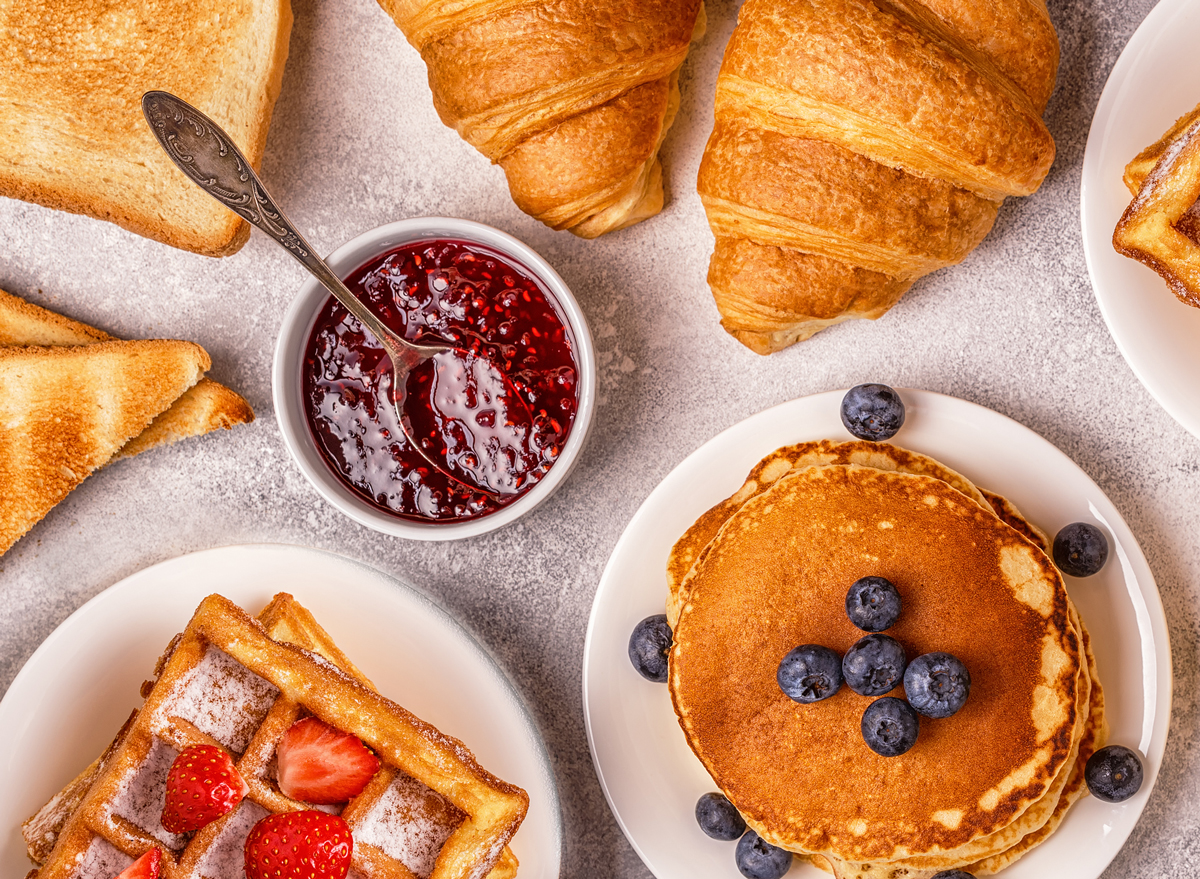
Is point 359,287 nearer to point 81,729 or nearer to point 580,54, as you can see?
point 580,54

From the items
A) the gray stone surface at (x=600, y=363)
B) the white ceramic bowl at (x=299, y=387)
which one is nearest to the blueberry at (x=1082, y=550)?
the gray stone surface at (x=600, y=363)

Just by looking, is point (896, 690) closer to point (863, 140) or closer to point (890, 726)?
point (890, 726)

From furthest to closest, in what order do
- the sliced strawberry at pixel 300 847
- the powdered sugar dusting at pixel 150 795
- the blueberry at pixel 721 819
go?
the blueberry at pixel 721 819, the powdered sugar dusting at pixel 150 795, the sliced strawberry at pixel 300 847

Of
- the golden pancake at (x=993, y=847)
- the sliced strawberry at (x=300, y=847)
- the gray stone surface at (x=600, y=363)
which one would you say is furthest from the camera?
the gray stone surface at (x=600, y=363)

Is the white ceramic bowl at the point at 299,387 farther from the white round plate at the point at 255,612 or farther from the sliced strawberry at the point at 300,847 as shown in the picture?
the sliced strawberry at the point at 300,847

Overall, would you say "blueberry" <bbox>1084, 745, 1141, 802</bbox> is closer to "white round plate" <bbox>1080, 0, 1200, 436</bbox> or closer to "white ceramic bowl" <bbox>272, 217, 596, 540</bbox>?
"white round plate" <bbox>1080, 0, 1200, 436</bbox>
